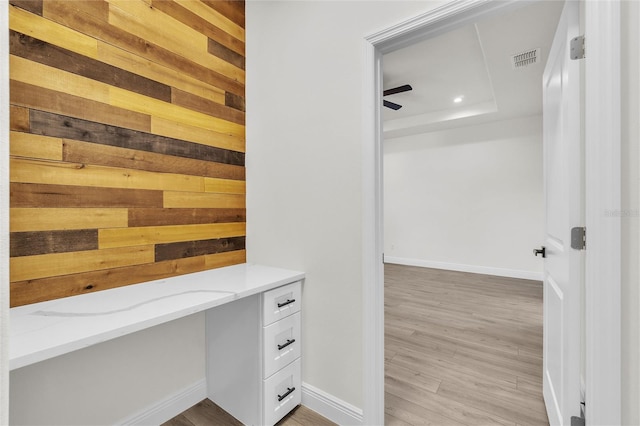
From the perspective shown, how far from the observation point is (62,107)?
4.25 feet

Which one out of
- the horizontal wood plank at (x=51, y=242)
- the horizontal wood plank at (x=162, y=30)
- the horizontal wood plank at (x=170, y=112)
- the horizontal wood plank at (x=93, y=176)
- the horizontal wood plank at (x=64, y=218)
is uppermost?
the horizontal wood plank at (x=162, y=30)

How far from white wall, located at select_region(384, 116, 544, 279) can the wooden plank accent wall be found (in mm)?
4597

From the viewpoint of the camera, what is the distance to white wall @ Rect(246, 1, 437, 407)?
5.20 feet

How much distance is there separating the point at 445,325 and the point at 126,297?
2.80m

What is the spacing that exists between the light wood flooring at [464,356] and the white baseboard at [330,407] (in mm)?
247

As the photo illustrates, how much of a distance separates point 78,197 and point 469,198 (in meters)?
5.56

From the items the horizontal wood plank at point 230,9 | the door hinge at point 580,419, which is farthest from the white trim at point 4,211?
the door hinge at point 580,419

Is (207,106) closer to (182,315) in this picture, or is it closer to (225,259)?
(225,259)

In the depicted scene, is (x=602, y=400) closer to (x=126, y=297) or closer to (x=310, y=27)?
(x=126, y=297)

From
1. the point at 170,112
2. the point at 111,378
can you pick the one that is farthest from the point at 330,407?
the point at 170,112

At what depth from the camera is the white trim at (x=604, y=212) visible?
0.96 meters

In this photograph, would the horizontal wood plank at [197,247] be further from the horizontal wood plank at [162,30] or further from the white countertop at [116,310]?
the horizontal wood plank at [162,30]

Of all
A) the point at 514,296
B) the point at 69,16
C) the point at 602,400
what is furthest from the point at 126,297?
the point at 514,296

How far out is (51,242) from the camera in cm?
128
